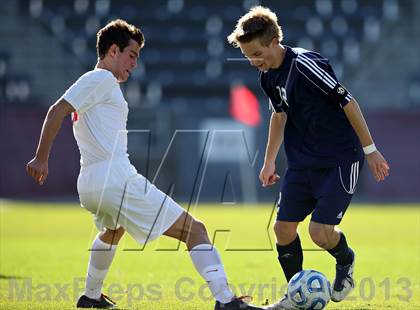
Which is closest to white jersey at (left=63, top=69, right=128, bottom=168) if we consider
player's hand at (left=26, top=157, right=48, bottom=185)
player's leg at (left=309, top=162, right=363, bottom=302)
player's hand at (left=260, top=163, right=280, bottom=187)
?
player's hand at (left=26, top=157, right=48, bottom=185)

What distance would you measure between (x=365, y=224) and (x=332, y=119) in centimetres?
1127

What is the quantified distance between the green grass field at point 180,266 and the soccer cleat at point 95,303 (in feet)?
0.38

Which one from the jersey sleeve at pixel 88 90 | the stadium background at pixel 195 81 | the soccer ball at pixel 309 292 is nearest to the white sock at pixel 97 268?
the jersey sleeve at pixel 88 90

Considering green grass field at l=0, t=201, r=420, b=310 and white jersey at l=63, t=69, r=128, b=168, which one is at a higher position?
white jersey at l=63, t=69, r=128, b=168

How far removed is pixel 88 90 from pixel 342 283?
8.26ft

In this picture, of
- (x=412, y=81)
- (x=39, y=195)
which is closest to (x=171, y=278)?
(x=39, y=195)

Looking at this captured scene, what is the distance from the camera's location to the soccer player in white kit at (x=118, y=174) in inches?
236

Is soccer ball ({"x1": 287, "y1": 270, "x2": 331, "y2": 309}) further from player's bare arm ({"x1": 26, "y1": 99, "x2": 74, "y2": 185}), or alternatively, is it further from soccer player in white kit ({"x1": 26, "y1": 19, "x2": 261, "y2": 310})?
player's bare arm ({"x1": 26, "y1": 99, "x2": 74, "y2": 185})

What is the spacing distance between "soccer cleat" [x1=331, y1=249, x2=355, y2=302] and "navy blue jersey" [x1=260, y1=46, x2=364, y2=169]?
3.11 feet

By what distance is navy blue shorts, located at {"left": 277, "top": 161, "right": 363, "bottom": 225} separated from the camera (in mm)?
6391

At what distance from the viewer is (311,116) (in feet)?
21.0

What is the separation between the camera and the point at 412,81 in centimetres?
3256

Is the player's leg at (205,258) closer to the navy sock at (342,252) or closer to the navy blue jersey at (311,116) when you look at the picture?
the navy blue jersey at (311,116)

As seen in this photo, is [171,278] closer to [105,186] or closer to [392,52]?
[105,186]
